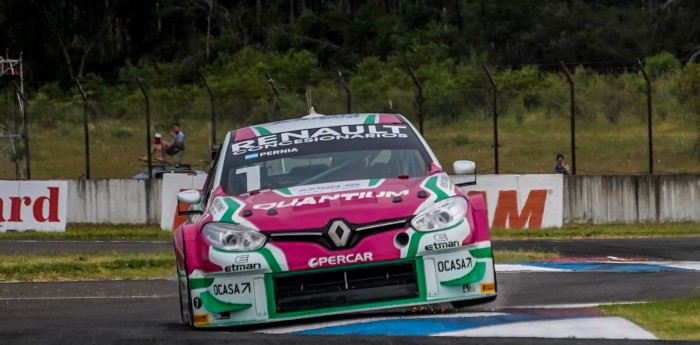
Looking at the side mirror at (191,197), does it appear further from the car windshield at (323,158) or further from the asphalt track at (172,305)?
the asphalt track at (172,305)

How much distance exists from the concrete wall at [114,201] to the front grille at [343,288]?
19.0 metres

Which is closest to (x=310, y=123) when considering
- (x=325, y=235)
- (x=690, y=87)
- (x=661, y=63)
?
(x=325, y=235)

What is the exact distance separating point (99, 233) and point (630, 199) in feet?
32.0

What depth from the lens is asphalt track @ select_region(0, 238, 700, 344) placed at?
7867 millimetres

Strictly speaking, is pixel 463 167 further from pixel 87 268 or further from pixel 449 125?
pixel 449 125

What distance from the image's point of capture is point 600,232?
24.6 m

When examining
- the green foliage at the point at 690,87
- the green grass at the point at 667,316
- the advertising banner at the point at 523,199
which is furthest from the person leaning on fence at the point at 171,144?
the green grass at the point at 667,316

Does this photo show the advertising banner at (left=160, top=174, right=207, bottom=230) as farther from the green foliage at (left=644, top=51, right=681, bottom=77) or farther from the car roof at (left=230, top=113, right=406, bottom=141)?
the green foliage at (left=644, top=51, right=681, bottom=77)

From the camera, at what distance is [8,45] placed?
198 feet

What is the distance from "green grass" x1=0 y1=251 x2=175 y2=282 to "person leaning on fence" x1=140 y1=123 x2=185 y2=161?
10.9m

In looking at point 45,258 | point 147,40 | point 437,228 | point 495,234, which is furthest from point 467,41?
point 437,228

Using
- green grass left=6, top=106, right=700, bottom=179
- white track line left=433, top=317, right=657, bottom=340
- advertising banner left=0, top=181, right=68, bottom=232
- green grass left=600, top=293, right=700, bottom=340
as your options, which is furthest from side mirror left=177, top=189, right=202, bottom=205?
green grass left=6, top=106, right=700, bottom=179

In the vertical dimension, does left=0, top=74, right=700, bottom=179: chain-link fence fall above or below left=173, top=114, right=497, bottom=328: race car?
above

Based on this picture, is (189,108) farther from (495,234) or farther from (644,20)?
(644,20)
